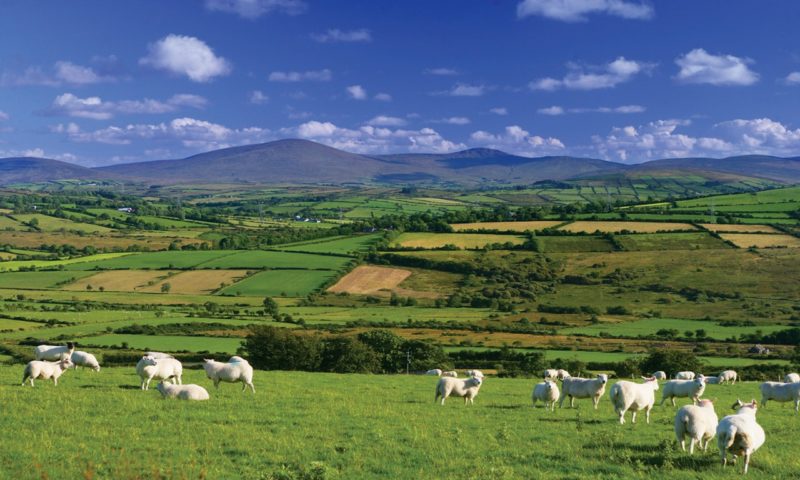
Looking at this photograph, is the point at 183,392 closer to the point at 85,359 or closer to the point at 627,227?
the point at 85,359

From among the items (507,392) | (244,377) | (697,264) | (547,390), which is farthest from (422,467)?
(697,264)

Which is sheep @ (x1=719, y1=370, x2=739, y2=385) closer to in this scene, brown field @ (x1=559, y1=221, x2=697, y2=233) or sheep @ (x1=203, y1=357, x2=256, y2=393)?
sheep @ (x1=203, y1=357, x2=256, y2=393)

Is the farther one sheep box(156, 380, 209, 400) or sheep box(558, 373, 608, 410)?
sheep box(558, 373, 608, 410)

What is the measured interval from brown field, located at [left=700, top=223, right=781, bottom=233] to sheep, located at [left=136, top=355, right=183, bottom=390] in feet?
399

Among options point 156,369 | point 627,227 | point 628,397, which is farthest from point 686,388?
point 627,227

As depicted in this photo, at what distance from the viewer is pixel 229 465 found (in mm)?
14266

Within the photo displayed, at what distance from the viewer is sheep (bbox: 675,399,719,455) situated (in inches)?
622

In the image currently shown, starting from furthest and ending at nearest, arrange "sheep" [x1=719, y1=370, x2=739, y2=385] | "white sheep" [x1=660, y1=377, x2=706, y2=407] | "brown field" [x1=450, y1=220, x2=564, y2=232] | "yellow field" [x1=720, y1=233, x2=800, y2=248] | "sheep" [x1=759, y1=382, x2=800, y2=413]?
1. "brown field" [x1=450, y1=220, x2=564, y2=232]
2. "yellow field" [x1=720, y1=233, x2=800, y2=248]
3. "sheep" [x1=719, y1=370, x2=739, y2=385]
4. "white sheep" [x1=660, y1=377, x2=706, y2=407]
5. "sheep" [x1=759, y1=382, x2=800, y2=413]

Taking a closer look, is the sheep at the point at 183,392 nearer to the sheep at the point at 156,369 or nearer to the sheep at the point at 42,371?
the sheep at the point at 156,369

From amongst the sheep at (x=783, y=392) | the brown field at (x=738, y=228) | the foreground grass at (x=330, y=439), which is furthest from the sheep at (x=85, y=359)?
the brown field at (x=738, y=228)

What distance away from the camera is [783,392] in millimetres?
25406

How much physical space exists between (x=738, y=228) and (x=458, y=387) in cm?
12217

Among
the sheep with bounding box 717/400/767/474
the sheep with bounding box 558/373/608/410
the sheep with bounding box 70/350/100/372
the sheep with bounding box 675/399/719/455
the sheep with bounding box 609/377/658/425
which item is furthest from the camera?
the sheep with bounding box 70/350/100/372

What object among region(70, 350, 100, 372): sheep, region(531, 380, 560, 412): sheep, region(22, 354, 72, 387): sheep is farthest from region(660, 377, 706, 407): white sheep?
region(70, 350, 100, 372): sheep
